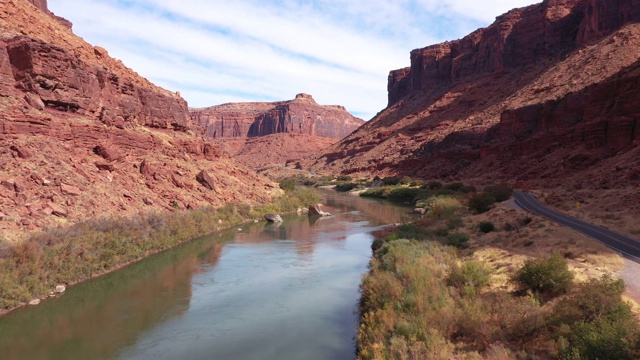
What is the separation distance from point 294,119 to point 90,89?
15653 cm

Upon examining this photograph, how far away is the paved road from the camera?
15.7 m

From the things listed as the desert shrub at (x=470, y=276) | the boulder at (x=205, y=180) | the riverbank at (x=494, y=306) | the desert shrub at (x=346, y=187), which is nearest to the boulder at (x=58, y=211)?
the riverbank at (x=494, y=306)

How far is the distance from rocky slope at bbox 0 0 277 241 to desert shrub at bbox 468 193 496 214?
71.6 ft

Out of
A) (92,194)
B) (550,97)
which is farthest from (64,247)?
(550,97)

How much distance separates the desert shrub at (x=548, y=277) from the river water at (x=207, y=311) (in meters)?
5.94

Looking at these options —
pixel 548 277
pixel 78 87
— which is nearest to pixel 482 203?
pixel 548 277

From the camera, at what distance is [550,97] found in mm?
64375

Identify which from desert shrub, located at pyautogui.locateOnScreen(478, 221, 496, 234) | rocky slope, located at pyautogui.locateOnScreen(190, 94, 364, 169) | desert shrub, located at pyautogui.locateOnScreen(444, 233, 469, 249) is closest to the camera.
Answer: desert shrub, located at pyautogui.locateOnScreen(444, 233, 469, 249)

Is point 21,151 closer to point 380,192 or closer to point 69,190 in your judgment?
point 69,190

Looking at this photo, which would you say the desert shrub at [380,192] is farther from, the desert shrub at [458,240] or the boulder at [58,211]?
the boulder at [58,211]

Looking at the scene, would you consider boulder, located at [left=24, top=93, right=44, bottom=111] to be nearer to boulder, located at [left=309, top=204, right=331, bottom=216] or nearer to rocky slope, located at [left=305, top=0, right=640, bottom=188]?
boulder, located at [left=309, top=204, right=331, bottom=216]

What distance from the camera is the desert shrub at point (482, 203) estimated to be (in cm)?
3188

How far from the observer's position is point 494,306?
11734 millimetres

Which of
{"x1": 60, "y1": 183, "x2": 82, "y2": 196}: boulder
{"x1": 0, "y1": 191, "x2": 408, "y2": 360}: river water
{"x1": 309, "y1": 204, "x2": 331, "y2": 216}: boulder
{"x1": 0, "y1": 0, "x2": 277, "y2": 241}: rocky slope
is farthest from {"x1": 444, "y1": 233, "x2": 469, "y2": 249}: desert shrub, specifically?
{"x1": 309, "y1": 204, "x2": 331, "y2": 216}: boulder
